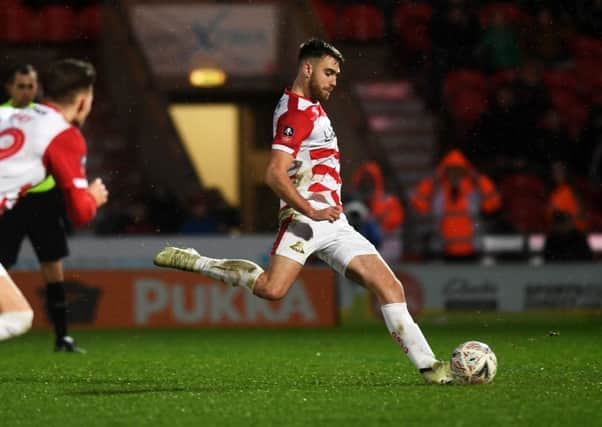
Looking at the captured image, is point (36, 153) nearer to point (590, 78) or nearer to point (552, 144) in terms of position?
point (552, 144)

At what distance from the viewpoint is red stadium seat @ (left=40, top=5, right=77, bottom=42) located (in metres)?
19.7

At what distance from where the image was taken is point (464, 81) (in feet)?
59.6

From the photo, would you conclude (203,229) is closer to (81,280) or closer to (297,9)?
(81,280)

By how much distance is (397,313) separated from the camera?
7.80m

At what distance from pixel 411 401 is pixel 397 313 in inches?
30.6

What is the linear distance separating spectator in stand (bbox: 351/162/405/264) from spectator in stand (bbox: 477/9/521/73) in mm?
3135

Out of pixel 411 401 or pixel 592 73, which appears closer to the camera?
pixel 411 401

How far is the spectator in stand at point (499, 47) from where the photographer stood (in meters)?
18.3

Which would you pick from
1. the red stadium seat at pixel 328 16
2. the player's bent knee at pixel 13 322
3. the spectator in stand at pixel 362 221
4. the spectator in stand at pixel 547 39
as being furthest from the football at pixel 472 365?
the red stadium seat at pixel 328 16

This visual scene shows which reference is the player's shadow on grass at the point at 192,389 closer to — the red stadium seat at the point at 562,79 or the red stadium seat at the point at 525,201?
the red stadium seat at the point at 525,201

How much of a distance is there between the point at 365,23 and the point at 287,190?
40.4 ft

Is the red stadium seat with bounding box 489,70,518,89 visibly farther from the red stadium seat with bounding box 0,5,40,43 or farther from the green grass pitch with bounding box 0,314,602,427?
the red stadium seat with bounding box 0,5,40,43

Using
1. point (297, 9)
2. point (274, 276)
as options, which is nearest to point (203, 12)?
point (297, 9)

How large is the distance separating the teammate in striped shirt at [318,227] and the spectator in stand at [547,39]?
11094mm
